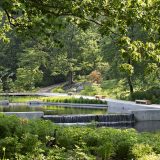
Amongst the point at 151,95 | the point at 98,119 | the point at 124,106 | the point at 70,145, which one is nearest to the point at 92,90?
the point at 151,95

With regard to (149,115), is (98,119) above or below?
below

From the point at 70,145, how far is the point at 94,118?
1459 centimetres

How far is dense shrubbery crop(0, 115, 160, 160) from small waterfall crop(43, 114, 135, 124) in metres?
12.3

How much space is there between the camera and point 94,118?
23.2m

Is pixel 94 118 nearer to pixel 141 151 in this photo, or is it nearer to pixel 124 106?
pixel 124 106

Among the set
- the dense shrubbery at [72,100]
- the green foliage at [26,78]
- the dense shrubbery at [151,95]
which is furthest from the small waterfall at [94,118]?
the green foliage at [26,78]

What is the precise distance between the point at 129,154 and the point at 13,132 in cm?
305

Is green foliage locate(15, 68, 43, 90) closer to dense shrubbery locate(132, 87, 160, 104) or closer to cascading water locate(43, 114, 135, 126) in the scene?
dense shrubbery locate(132, 87, 160, 104)

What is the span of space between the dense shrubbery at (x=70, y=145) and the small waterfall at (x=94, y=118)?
1226 cm

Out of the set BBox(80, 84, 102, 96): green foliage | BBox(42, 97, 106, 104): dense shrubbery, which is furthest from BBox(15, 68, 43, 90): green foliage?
BBox(42, 97, 106, 104): dense shrubbery

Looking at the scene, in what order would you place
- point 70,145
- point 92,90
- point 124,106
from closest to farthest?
point 70,145, point 124,106, point 92,90

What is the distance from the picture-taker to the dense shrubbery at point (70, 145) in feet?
23.4

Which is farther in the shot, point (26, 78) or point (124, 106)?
point (26, 78)

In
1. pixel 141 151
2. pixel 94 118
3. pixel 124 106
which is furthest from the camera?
pixel 124 106
